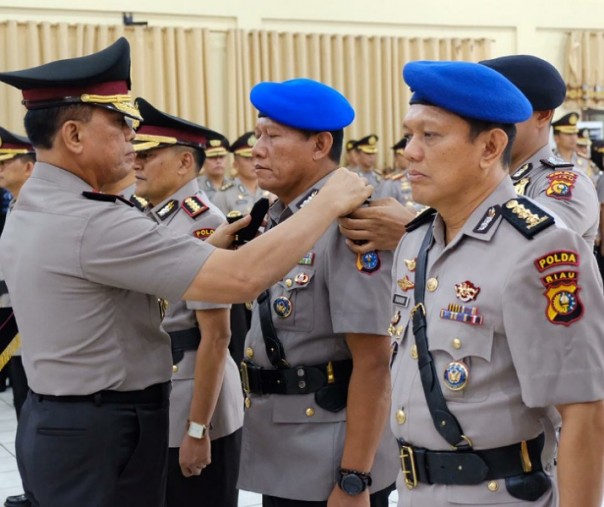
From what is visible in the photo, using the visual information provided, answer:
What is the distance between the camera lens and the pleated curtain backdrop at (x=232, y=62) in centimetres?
990

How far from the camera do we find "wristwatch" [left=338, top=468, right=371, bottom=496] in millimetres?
2184

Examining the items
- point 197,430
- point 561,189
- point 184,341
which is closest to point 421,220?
point 561,189

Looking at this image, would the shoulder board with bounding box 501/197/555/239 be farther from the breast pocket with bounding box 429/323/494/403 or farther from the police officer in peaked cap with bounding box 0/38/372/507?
the police officer in peaked cap with bounding box 0/38/372/507

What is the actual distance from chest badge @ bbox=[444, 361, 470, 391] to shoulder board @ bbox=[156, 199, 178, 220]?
1.58 meters

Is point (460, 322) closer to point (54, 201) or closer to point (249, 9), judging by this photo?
point (54, 201)

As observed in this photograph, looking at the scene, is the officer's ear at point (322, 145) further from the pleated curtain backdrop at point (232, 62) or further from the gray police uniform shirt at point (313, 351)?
the pleated curtain backdrop at point (232, 62)

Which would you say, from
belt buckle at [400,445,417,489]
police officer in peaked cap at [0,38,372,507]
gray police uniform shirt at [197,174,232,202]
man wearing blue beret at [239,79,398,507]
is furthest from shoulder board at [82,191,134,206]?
gray police uniform shirt at [197,174,232,202]

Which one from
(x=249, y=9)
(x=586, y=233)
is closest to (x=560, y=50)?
(x=249, y=9)

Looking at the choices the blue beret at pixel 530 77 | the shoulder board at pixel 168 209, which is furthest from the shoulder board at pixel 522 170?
the shoulder board at pixel 168 209

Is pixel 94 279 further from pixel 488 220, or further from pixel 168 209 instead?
pixel 168 209

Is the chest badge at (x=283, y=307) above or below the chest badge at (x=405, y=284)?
below

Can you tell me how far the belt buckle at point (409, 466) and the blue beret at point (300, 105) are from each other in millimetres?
939

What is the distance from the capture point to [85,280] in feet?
6.73

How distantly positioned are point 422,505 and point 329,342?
2.01 feet
